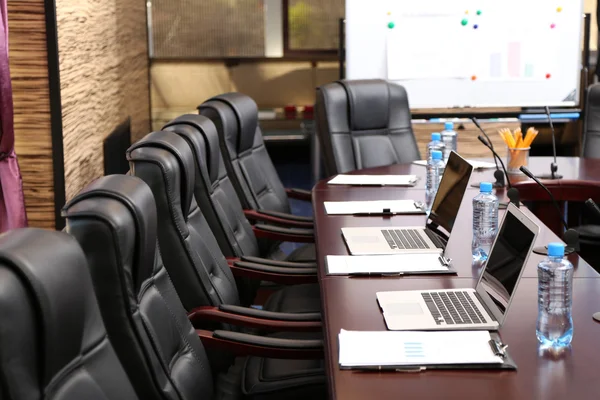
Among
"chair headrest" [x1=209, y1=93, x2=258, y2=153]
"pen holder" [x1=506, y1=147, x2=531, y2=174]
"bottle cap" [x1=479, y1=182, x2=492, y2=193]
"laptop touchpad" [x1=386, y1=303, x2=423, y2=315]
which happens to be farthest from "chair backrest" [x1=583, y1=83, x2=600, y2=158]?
"laptop touchpad" [x1=386, y1=303, x2=423, y2=315]

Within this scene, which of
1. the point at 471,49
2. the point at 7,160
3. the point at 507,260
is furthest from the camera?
the point at 471,49

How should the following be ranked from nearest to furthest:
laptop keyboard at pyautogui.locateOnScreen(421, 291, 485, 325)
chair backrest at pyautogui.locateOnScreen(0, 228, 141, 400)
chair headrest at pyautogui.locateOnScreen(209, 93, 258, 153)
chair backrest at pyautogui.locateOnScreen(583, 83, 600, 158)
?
chair backrest at pyautogui.locateOnScreen(0, 228, 141, 400)
laptop keyboard at pyautogui.locateOnScreen(421, 291, 485, 325)
chair headrest at pyautogui.locateOnScreen(209, 93, 258, 153)
chair backrest at pyautogui.locateOnScreen(583, 83, 600, 158)

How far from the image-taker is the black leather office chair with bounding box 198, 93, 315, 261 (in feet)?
12.2

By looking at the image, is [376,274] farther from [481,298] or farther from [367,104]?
[367,104]

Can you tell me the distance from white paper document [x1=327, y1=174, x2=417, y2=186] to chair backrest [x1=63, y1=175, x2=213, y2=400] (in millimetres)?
2050

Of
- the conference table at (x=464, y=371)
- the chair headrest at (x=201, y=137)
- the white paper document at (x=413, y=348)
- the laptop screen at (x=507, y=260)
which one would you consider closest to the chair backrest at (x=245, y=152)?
the chair headrest at (x=201, y=137)

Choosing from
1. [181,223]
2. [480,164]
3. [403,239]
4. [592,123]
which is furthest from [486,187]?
[592,123]

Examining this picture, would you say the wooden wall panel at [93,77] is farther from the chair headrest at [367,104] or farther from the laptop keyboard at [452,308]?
the laptop keyboard at [452,308]

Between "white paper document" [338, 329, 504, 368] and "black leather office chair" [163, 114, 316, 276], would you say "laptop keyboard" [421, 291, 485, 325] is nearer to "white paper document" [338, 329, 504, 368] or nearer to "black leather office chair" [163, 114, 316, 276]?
"white paper document" [338, 329, 504, 368]

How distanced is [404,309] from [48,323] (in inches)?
40.1

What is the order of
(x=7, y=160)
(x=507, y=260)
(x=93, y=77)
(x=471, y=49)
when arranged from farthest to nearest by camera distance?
1. (x=471, y=49)
2. (x=93, y=77)
3. (x=7, y=160)
4. (x=507, y=260)

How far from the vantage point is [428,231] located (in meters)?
2.93

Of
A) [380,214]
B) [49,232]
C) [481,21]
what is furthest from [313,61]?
[49,232]

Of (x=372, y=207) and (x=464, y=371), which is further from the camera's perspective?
(x=372, y=207)
